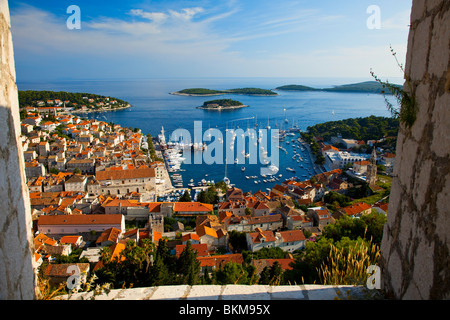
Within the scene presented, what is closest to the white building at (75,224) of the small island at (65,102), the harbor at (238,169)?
the harbor at (238,169)

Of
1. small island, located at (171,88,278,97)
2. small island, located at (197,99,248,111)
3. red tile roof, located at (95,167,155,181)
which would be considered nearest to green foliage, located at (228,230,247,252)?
red tile roof, located at (95,167,155,181)

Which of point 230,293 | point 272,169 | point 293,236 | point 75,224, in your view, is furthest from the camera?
point 272,169

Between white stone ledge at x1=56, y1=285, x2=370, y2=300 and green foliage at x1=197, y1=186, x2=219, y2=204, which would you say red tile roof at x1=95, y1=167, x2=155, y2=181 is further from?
white stone ledge at x1=56, y1=285, x2=370, y2=300

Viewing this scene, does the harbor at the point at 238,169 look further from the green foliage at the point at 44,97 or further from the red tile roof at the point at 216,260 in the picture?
the green foliage at the point at 44,97

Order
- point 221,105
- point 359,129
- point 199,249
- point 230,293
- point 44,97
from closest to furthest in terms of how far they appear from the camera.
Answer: point 230,293 < point 199,249 < point 359,129 < point 44,97 < point 221,105

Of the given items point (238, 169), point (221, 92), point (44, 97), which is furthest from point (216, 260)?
point (221, 92)

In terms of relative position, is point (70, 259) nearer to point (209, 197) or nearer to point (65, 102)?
point (209, 197)

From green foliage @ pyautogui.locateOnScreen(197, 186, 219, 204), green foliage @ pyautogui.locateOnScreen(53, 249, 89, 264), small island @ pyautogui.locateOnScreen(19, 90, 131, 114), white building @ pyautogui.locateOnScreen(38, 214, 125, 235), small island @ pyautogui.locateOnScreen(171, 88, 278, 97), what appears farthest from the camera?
small island @ pyautogui.locateOnScreen(171, 88, 278, 97)
